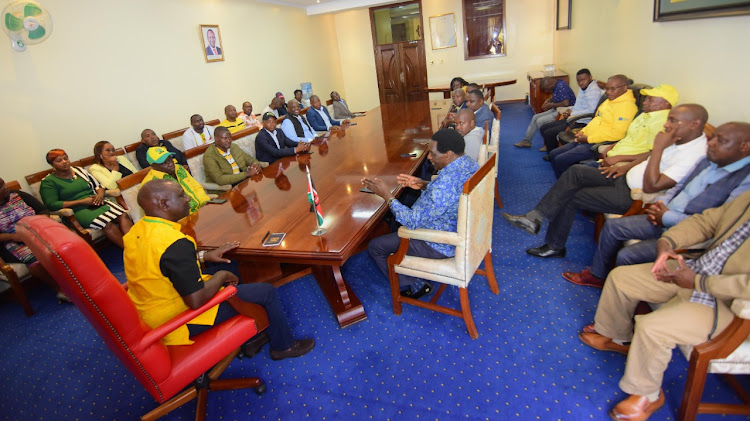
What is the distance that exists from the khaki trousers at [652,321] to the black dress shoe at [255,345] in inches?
67.7

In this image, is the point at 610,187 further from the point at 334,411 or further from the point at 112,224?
the point at 112,224

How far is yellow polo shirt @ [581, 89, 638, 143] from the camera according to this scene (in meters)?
3.15

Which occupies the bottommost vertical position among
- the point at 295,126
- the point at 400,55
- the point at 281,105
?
the point at 295,126

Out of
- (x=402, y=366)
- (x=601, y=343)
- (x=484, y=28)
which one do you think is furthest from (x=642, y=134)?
(x=484, y=28)

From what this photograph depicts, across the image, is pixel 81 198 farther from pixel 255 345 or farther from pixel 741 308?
pixel 741 308

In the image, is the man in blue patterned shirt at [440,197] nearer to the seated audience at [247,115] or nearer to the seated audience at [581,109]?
the seated audience at [581,109]

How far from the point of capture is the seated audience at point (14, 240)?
2.88m

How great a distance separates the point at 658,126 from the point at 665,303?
1.60 metres

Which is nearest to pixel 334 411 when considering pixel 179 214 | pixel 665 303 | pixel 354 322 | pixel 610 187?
pixel 354 322

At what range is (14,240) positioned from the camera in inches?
113

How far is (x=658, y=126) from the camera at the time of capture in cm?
260

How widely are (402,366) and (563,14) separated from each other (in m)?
7.31

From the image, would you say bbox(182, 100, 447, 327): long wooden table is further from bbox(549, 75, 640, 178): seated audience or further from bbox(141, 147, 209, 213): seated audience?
bbox(549, 75, 640, 178): seated audience

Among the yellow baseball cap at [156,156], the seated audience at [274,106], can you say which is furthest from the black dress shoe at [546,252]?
the seated audience at [274,106]
